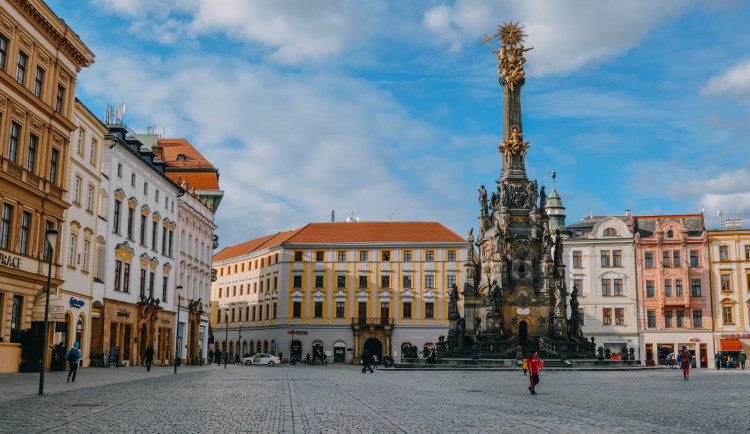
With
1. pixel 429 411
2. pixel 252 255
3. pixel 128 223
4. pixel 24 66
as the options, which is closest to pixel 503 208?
pixel 128 223

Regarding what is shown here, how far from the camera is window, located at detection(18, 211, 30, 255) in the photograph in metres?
32.9

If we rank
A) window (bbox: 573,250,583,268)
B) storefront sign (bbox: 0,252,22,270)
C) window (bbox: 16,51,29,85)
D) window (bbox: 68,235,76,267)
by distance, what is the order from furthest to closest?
window (bbox: 573,250,583,268)
window (bbox: 68,235,76,267)
window (bbox: 16,51,29,85)
storefront sign (bbox: 0,252,22,270)

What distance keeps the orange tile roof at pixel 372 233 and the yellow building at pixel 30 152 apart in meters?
53.2

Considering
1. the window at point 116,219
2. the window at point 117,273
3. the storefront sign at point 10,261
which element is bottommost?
the storefront sign at point 10,261

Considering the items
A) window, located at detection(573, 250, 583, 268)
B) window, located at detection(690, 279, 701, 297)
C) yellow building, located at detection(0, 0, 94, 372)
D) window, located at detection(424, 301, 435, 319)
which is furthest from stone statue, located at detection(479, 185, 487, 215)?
window, located at detection(424, 301, 435, 319)

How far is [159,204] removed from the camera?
56.7 m

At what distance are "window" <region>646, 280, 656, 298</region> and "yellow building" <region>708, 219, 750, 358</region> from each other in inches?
208

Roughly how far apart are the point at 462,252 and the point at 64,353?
56612 millimetres

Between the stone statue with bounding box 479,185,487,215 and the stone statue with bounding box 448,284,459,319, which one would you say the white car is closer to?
the stone statue with bounding box 448,284,459,319

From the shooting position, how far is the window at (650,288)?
7507 cm

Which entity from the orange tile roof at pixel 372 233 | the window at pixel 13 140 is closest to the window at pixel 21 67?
the window at pixel 13 140

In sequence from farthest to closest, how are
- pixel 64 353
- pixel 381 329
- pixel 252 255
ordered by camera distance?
pixel 252 255, pixel 381 329, pixel 64 353

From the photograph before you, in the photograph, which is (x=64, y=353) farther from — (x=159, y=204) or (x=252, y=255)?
(x=252, y=255)

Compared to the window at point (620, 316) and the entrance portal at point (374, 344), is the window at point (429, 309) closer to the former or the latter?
the entrance portal at point (374, 344)
